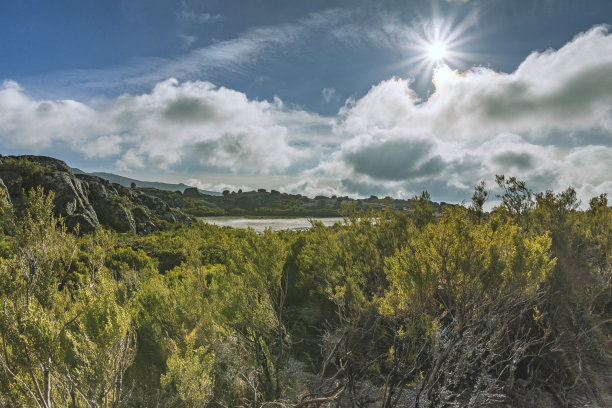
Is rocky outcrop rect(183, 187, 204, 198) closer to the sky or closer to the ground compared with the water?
closer to the sky

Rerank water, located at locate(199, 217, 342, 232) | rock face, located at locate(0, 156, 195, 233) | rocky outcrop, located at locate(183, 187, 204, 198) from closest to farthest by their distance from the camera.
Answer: water, located at locate(199, 217, 342, 232) < rock face, located at locate(0, 156, 195, 233) < rocky outcrop, located at locate(183, 187, 204, 198)

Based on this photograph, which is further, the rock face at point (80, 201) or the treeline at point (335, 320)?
the rock face at point (80, 201)

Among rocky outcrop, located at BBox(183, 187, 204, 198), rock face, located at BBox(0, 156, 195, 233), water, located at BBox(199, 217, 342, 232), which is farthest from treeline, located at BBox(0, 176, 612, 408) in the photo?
rocky outcrop, located at BBox(183, 187, 204, 198)

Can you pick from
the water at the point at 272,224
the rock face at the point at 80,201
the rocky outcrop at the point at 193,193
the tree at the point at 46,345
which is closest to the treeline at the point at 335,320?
the tree at the point at 46,345

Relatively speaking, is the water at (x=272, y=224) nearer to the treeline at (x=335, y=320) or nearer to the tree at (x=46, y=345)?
the treeline at (x=335, y=320)

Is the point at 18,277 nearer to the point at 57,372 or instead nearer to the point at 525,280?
the point at 57,372

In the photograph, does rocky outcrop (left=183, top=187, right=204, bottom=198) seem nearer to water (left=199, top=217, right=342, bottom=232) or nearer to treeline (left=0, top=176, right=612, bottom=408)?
water (left=199, top=217, right=342, bottom=232)

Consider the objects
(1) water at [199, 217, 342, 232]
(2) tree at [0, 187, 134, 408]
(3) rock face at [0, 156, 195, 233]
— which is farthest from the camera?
(3) rock face at [0, 156, 195, 233]

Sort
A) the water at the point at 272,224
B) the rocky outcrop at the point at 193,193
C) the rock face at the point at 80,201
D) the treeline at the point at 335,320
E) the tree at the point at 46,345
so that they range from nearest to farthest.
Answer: the tree at the point at 46,345, the treeline at the point at 335,320, the water at the point at 272,224, the rock face at the point at 80,201, the rocky outcrop at the point at 193,193

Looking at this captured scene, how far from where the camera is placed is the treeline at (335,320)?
10.2 feet

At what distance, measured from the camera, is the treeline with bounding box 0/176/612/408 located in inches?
122

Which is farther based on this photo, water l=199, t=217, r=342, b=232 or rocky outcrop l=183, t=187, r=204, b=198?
rocky outcrop l=183, t=187, r=204, b=198

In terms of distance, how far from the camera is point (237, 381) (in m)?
6.24

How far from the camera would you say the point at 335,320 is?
9.83 metres
